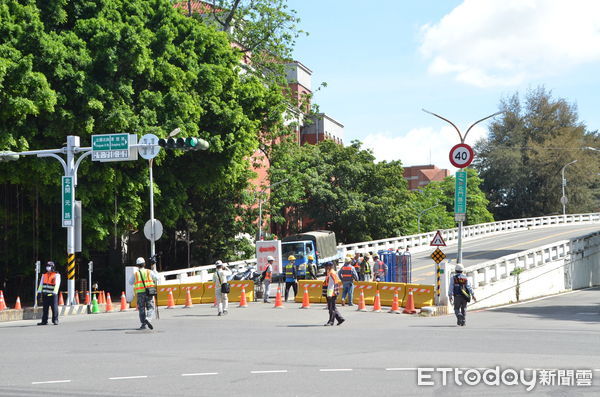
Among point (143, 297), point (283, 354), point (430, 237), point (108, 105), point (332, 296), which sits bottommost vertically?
point (283, 354)

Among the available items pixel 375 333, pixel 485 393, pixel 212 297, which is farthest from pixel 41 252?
pixel 485 393

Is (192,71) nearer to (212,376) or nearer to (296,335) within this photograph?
(296,335)

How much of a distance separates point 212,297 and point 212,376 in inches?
715

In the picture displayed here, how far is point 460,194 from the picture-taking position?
27.8 metres

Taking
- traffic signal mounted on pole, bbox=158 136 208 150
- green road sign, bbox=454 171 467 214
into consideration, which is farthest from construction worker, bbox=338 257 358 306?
traffic signal mounted on pole, bbox=158 136 208 150

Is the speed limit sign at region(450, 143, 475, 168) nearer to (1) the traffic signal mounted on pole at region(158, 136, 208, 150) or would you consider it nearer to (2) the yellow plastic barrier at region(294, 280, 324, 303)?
(2) the yellow plastic barrier at region(294, 280, 324, 303)

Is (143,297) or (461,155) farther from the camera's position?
(461,155)

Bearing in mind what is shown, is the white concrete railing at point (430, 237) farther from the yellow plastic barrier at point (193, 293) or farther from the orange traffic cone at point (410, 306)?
the orange traffic cone at point (410, 306)

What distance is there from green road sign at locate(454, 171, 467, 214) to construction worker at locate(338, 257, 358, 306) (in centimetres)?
444

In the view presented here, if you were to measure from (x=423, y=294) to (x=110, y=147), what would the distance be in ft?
39.3

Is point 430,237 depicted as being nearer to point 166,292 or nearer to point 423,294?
point 166,292

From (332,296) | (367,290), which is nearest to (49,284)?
(332,296)

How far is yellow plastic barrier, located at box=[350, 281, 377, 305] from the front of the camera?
91.4 ft

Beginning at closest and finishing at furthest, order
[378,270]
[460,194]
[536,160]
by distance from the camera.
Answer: [460,194] < [378,270] < [536,160]
